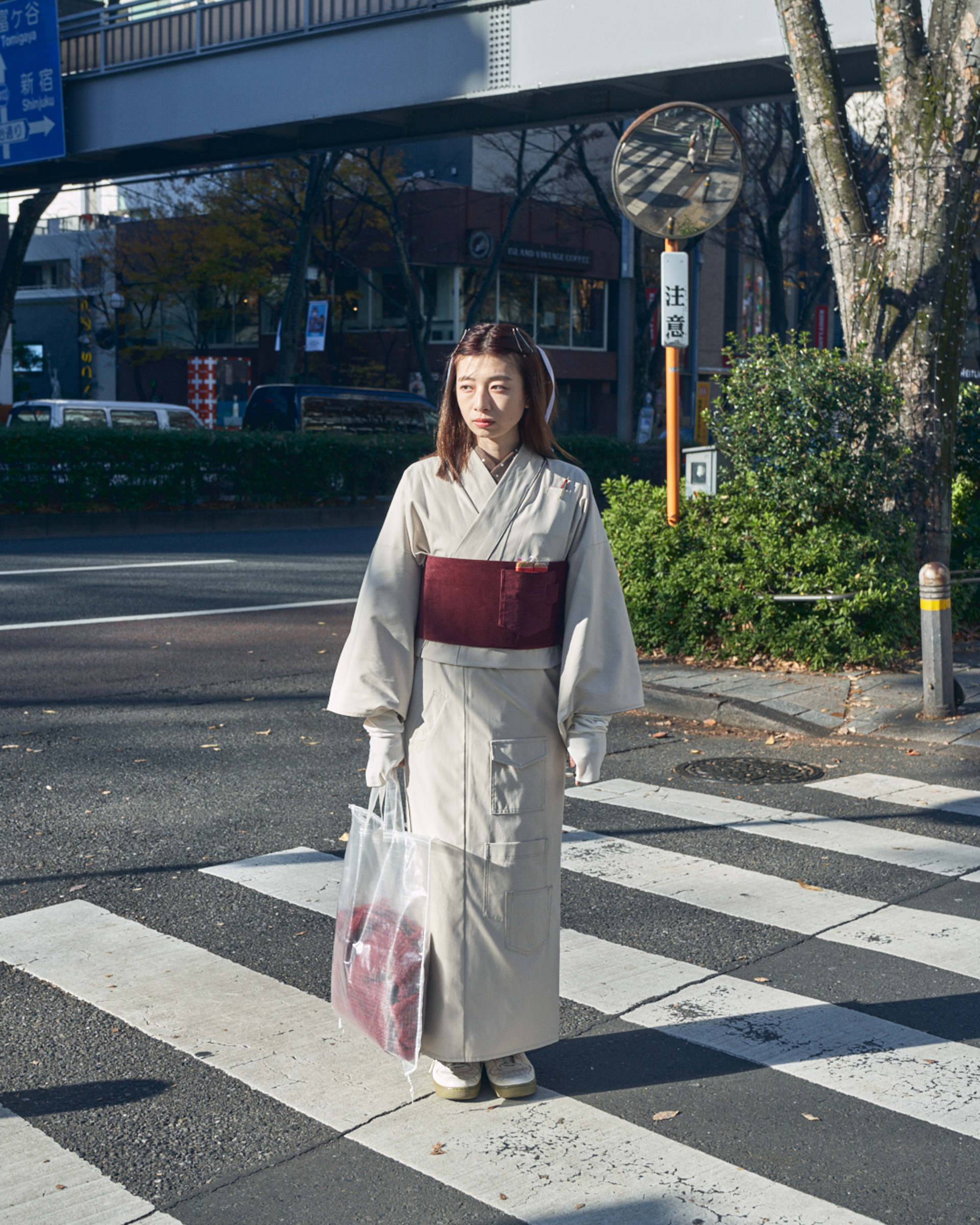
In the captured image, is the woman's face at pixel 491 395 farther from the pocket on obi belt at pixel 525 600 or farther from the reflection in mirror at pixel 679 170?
the reflection in mirror at pixel 679 170

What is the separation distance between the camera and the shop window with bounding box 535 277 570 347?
149 feet

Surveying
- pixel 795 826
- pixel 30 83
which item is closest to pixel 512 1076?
pixel 795 826

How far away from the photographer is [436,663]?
3422 mm

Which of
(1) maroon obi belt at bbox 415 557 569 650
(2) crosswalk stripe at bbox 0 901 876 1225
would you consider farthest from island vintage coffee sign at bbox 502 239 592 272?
(1) maroon obi belt at bbox 415 557 569 650

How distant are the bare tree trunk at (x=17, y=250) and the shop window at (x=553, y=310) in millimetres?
22349

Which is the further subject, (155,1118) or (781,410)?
(781,410)

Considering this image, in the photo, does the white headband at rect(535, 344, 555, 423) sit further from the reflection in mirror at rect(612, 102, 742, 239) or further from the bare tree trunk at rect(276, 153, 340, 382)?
the bare tree trunk at rect(276, 153, 340, 382)

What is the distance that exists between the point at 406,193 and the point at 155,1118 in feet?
131

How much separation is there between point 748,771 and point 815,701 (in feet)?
4.59

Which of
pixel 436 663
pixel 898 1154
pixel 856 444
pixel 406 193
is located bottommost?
pixel 898 1154

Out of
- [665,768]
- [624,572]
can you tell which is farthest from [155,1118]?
[624,572]

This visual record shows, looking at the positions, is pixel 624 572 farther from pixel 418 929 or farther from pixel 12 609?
pixel 418 929

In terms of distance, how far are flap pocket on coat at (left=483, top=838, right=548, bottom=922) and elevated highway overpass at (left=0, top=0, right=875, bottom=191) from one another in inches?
474

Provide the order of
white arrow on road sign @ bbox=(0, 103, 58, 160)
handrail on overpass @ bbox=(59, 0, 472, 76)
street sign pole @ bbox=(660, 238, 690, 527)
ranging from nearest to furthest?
street sign pole @ bbox=(660, 238, 690, 527)
handrail on overpass @ bbox=(59, 0, 472, 76)
white arrow on road sign @ bbox=(0, 103, 58, 160)
